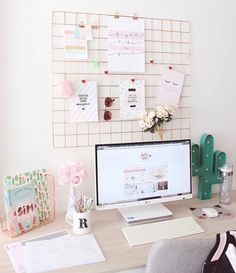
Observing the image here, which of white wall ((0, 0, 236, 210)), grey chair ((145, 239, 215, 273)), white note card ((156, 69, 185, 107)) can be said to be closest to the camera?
grey chair ((145, 239, 215, 273))

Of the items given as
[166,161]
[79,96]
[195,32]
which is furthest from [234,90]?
[79,96]

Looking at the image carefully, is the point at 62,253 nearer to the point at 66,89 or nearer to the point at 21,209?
the point at 21,209

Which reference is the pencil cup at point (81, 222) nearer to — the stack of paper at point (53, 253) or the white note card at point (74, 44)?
the stack of paper at point (53, 253)

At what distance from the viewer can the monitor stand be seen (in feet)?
5.06

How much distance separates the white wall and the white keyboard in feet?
1.29

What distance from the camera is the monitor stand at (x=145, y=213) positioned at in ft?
5.06

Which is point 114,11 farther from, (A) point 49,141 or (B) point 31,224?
(B) point 31,224

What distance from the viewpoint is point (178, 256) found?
1.05 metres

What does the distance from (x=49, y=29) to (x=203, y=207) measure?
1232 mm

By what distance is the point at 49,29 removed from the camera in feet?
5.15

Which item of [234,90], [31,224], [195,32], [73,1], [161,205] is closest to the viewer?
[31,224]

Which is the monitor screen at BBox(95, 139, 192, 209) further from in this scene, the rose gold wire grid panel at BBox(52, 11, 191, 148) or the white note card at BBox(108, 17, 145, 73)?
the white note card at BBox(108, 17, 145, 73)

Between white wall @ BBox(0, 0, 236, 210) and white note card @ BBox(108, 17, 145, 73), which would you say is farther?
white note card @ BBox(108, 17, 145, 73)

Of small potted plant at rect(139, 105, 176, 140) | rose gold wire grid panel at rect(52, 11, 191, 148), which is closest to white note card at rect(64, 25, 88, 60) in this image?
rose gold wire grid panel at rect(52, 11, 191, 148)
